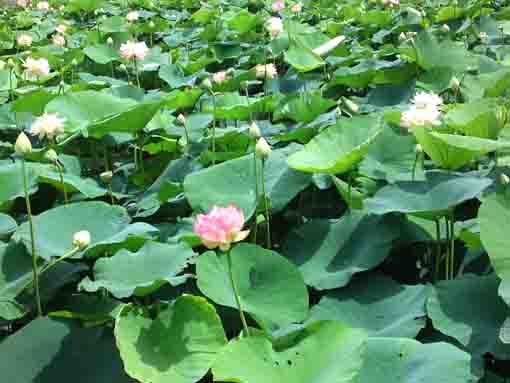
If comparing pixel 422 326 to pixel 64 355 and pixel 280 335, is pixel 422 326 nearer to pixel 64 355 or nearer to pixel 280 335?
pixel 280 335

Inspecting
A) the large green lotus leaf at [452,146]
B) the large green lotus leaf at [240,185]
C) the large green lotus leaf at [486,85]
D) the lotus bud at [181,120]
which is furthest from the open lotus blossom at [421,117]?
the lotus bud at [181,120]

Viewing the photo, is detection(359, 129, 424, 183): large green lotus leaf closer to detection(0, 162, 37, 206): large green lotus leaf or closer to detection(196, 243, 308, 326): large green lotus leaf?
detection(196, 243, 308, 326): large green lotus leaf

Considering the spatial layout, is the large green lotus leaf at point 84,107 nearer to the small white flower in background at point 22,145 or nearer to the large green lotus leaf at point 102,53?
the small white flower in background at point 22,145

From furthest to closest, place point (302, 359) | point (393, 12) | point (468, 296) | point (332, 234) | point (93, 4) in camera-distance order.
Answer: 1. point (93, 4)
2. point (393, 12)
3. point (332, 234)
4. point (468, 296)
5. point (302, 359)

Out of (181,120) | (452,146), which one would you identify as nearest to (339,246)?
(452,146)

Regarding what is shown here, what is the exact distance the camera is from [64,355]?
37.3 inches

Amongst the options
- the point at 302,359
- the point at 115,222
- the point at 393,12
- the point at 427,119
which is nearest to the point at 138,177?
the point at 115,222

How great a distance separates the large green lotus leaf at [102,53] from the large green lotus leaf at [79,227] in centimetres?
156

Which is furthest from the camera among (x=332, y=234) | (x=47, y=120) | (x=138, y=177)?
(x=138, y=177)

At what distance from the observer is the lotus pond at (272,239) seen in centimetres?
89

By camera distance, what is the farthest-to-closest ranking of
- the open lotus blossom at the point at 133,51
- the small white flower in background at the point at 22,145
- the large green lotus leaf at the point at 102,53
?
the large green lotus leaf at the point at 102,53 → the open lotus blossom at the point at 133,51 → the small white flower in background at the point at 22,145

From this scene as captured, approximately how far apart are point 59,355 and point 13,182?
2.03 ft

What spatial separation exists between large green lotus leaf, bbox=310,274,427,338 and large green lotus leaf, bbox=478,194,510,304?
134 mm

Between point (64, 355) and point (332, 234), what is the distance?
55 centimetres
